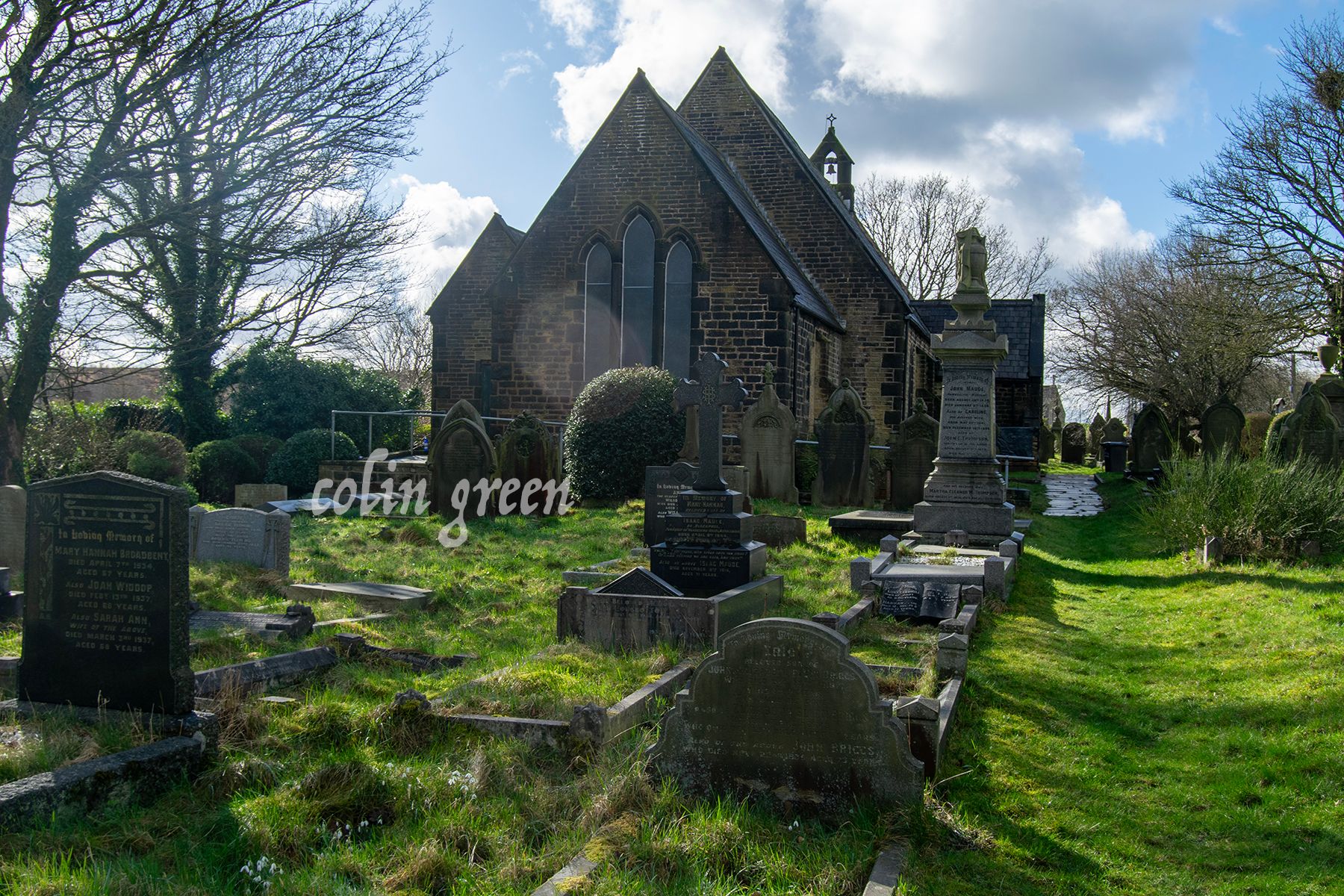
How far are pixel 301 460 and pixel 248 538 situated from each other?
32.7ft

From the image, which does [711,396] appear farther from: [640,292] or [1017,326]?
[1017,326]

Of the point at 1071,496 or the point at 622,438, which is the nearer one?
the point at 622,438

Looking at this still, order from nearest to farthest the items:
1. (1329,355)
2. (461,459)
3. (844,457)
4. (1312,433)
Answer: (1312,433), (461,459), (844,457), (1329,355)

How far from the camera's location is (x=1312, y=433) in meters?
14.9

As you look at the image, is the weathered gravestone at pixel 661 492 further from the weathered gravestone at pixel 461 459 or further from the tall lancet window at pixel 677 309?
the tall lancet window at pixel 677 309

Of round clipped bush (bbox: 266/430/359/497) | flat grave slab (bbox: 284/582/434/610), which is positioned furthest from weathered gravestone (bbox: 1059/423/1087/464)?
flat grave slab (bbox: 284/582/434/610)

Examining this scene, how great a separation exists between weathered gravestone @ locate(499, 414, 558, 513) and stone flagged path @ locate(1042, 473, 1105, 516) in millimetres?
9887

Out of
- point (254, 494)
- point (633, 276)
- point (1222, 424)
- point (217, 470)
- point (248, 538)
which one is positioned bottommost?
point (248, 538)

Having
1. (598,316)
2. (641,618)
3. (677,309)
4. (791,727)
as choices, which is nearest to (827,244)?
(677,309)

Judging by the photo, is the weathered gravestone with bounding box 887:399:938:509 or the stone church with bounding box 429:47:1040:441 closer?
the weathered gravestone with bounding box 887:399:938:509

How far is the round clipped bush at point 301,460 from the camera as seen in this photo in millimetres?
20016

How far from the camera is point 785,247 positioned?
955 inches

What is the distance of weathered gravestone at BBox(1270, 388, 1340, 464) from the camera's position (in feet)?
48.3

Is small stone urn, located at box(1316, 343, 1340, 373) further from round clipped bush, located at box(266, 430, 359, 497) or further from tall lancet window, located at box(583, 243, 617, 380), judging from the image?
round clipped bush, located at box(266, 430, 359, 497)
